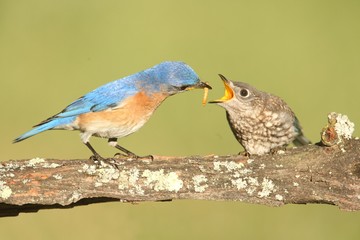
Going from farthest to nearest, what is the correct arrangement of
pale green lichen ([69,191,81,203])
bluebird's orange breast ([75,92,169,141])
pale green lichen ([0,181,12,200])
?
1. bluebird's orange breast ([75,92,169,141])
2. pale green lichen ([69,191,81,203])
3. pale green lichen ([0,181,12,200])

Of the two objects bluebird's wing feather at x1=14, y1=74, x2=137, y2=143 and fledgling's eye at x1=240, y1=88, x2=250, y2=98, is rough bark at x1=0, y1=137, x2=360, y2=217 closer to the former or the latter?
bluebird's wing feather at x1=14, y1=74, x2=137, y2=143

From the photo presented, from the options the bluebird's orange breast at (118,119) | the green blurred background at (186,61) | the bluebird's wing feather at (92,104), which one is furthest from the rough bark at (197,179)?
the green blurred background at (186,61)

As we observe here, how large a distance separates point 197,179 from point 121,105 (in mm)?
1166

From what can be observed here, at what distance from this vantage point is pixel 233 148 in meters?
9.91

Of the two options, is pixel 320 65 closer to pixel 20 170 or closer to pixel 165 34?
pixel 165 34

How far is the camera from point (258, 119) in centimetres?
713

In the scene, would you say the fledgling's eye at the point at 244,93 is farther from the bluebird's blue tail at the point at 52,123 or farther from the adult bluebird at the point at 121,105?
the bluebird's blue tail at the point at 52,123

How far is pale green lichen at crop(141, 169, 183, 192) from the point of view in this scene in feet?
18.9

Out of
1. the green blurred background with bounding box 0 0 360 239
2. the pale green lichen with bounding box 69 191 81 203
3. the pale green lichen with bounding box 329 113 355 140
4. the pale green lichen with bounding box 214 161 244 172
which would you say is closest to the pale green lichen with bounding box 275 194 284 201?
the pale green lichen with bounding box 214 161 244 172

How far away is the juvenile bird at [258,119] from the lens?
698 centimetres

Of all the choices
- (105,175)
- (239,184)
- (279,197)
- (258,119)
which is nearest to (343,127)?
(279,197)

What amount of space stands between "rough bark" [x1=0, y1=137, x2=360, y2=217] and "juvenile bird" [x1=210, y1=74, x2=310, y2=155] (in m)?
0.96

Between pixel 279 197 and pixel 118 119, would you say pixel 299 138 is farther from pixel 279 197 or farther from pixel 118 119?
pixel 118 119

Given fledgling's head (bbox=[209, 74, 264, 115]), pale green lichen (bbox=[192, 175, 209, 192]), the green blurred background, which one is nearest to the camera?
pale green lichen (bbox=[192, 175, 209, 192])
